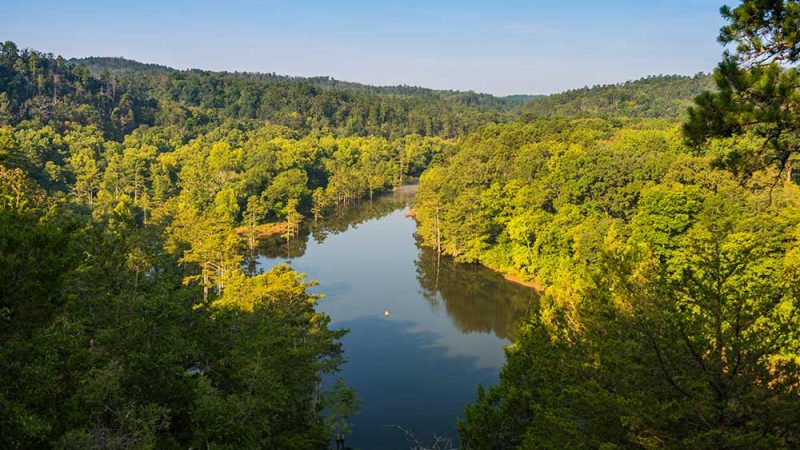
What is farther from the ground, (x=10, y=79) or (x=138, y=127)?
(x=10, y=79)

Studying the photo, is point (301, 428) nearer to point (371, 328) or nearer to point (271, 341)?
point (271, 341)

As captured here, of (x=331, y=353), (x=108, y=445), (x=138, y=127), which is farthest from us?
(x=138, y=127)

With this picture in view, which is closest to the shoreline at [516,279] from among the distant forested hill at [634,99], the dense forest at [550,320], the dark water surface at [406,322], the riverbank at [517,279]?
the riverbank at [517,279]

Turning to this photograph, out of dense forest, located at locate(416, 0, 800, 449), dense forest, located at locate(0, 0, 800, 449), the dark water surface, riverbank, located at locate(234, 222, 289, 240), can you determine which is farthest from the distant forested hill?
dense forest, located at locate(416, 0, 800, 449)

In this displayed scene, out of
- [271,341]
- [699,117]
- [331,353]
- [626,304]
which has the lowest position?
[331,353]

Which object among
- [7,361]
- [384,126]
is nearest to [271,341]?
[7,361]

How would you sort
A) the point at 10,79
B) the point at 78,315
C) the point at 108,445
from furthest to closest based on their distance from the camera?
the point at 10,79 < the point at 78,315 < the point at 108,445

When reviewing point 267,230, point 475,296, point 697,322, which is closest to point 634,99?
point 267,230

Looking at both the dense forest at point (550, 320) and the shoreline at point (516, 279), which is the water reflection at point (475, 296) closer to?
the shoreline at point (516, 279)
